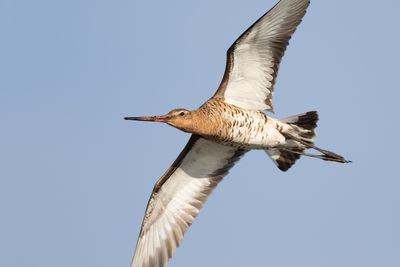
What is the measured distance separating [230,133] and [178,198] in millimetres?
2114

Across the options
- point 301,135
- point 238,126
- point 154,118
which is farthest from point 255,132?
point 154,118

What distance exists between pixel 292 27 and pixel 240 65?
1.03 meters

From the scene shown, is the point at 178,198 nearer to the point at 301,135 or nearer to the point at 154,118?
the point at 154,118

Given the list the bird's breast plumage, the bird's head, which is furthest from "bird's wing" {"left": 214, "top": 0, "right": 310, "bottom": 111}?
→ the bird's head

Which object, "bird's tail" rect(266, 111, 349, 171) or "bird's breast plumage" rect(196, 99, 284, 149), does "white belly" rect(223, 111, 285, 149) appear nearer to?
"bird's breast plumage" rect(196, 99, 284, 149)

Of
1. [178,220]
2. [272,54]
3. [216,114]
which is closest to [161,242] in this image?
[178,220]

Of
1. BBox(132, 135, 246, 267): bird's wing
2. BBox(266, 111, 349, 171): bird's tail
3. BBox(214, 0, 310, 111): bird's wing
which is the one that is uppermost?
BBox(214, 0, 310, 111): bird's wing

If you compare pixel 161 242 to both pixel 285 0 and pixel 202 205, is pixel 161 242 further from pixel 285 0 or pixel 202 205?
pixel 285 0

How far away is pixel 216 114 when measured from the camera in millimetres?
13359

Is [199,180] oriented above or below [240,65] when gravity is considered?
below

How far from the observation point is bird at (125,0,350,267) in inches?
527

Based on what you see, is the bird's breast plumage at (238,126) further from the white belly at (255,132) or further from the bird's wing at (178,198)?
the bird's wing at (178,198)

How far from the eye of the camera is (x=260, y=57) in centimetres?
1386

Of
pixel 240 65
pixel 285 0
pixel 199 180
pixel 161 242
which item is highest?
pixel 285 0
